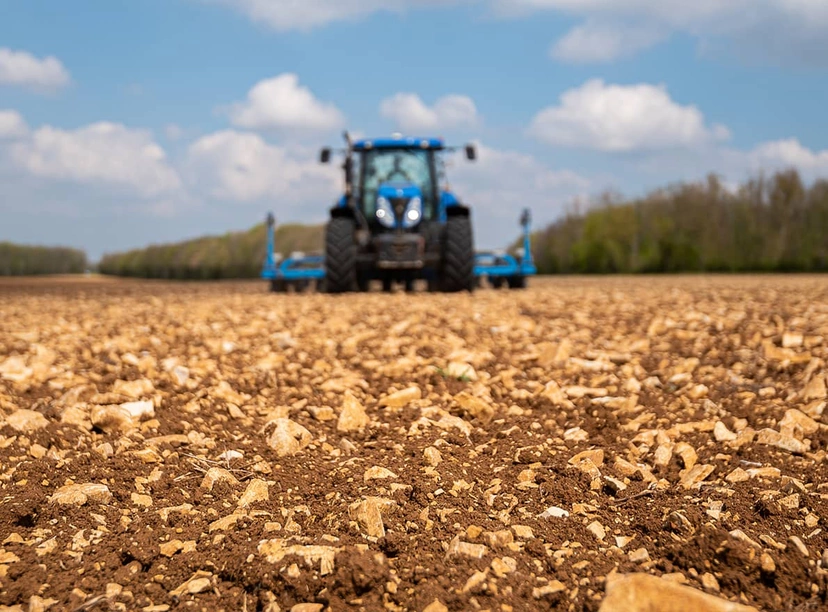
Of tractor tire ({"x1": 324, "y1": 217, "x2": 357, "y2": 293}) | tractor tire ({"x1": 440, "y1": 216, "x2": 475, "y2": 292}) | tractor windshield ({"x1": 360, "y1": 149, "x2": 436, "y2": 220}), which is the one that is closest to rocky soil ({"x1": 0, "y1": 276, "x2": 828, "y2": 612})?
tractor tire ({"x1": 324, "y1": 217, "x2": 357, "y2": 293})

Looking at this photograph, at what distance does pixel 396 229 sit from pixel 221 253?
3734 cm

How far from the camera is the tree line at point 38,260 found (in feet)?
160

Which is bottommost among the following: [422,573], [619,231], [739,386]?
[422,573]

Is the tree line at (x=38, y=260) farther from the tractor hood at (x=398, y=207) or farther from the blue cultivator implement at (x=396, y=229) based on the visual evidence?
the tractor hood at (x=398, y=207)

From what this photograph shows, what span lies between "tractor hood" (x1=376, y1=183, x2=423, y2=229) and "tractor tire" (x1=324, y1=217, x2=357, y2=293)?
560 mm

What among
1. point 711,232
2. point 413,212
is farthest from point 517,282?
point 711,232

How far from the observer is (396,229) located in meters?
10.7

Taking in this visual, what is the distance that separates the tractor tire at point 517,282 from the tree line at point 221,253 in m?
25.1

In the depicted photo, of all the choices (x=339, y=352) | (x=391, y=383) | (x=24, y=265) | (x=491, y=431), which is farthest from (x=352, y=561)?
(x=24, y=265)

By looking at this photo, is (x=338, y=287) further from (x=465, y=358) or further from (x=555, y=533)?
(x=555, y=533)

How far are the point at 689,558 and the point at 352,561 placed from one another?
974 mm

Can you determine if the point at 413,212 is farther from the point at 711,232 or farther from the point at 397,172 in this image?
the point at 711,232

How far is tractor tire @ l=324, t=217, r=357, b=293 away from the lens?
34.0 ft

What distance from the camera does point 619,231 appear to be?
37.9 m
